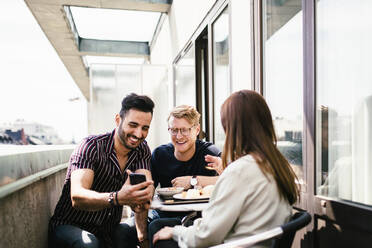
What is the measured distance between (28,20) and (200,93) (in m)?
5.33

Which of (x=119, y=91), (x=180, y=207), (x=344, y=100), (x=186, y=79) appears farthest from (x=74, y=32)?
(x=344, y=100)

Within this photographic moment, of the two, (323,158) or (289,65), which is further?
(289,65)

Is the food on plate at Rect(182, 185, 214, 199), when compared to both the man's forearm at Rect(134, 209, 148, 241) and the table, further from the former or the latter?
the man's forearm at Rect(134, 209, 148, 241)

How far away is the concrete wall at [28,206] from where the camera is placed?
5.11ft

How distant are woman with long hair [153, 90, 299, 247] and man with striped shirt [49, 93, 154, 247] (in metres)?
0.65

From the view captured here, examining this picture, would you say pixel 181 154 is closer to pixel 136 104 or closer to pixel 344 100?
pixel 136 104

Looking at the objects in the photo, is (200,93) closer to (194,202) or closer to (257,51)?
(257,51)

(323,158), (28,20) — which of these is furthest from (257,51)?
(28,20)

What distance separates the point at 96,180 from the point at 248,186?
1224 mm

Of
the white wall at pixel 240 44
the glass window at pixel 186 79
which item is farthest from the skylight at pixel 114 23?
the white wall at pixel 240 44

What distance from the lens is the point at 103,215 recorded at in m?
2.05

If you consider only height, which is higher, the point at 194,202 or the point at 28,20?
the point at 28,20

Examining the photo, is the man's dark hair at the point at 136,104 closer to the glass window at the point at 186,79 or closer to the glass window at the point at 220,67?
the glass window at the point at 220,67

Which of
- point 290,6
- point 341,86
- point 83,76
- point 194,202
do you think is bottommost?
point 194,202
